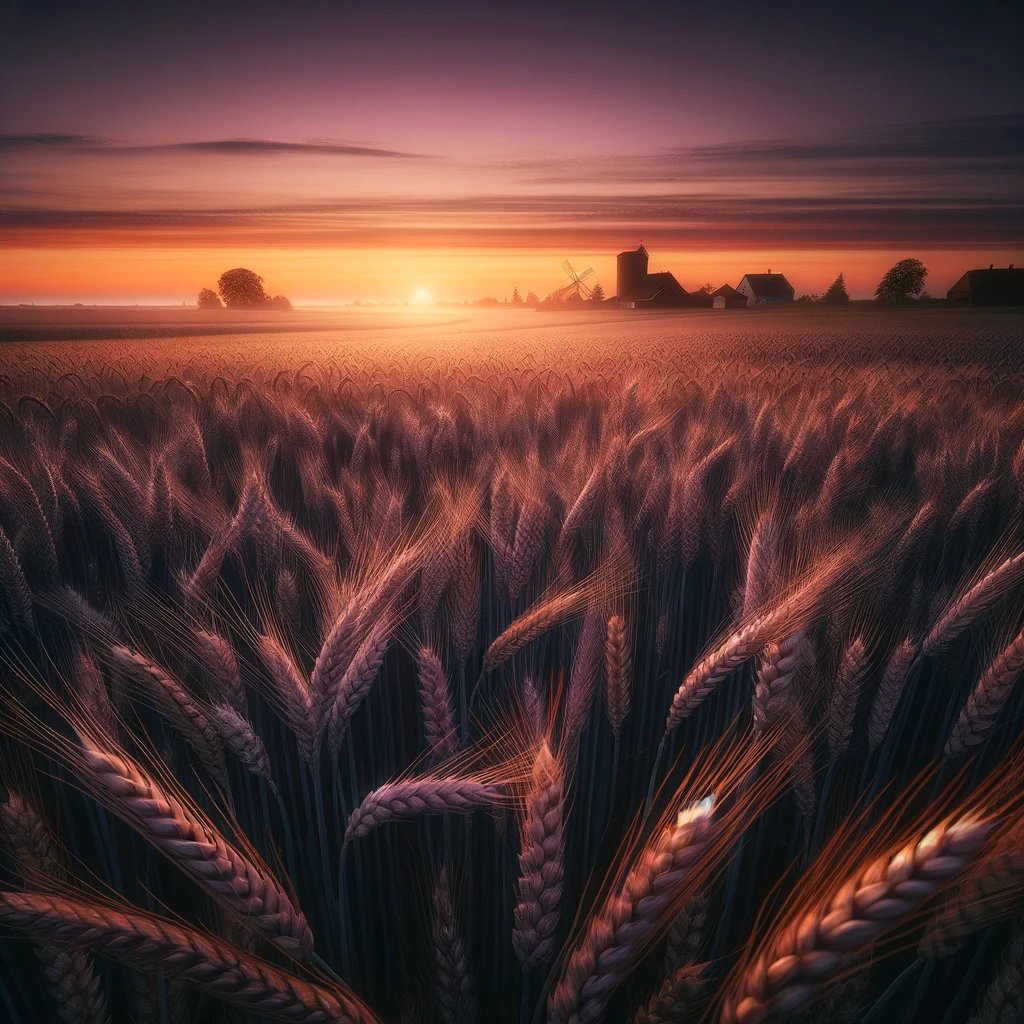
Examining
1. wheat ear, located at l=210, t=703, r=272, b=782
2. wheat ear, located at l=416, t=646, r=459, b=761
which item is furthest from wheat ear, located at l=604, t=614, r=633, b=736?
wheat ear, located at l=210, t=703, r=272, b=782

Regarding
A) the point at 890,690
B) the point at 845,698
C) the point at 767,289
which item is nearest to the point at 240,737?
the point at 845,698

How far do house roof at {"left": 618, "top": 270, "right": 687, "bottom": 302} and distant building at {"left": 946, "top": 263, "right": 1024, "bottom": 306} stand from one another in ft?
70.3

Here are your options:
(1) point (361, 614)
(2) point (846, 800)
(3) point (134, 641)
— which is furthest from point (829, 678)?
(3) point (134, 641)

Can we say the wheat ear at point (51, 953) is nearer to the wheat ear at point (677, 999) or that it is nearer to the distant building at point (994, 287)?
the wheat ear at point (677, 999)

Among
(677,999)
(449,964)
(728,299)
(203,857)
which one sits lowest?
(449,964)

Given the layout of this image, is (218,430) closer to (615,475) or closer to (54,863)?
(615,475)

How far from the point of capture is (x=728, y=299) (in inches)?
1901

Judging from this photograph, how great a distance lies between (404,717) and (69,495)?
182cm

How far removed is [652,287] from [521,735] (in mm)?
52865

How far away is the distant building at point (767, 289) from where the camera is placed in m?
44.1

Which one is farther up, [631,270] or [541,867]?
[631,270]

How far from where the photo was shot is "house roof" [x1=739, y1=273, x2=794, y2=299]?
44188mm

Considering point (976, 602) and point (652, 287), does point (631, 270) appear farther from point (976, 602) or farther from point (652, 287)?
point (976, 602)

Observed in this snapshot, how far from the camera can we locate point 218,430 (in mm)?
3863
